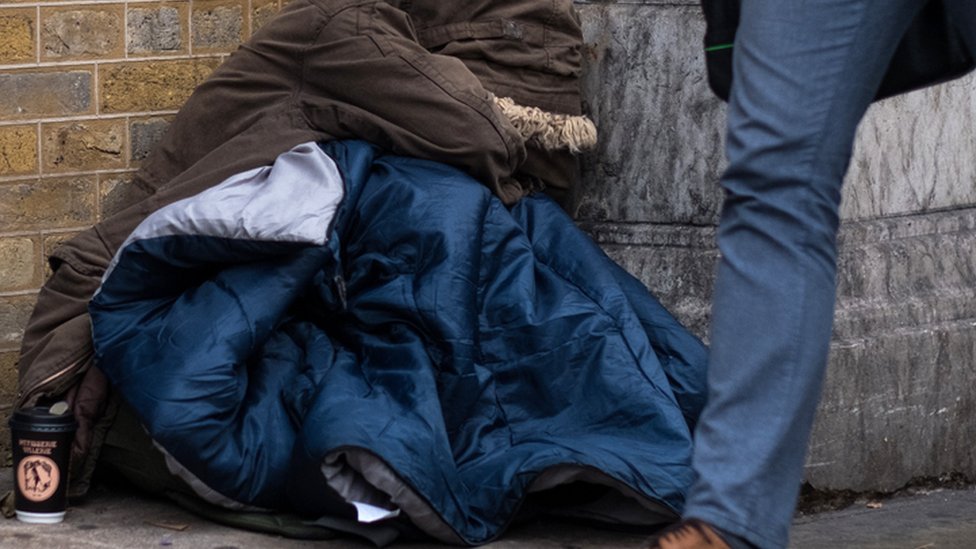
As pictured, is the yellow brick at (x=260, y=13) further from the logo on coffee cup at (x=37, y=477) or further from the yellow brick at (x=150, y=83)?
the logo on coffee cup at (x=37, y=477)

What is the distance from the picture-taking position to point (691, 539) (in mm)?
2082

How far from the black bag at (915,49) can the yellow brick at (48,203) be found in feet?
5.51

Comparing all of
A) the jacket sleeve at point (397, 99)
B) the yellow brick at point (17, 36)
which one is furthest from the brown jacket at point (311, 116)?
the yellow brick at point (17, 36)

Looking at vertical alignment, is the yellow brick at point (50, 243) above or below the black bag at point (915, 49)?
below

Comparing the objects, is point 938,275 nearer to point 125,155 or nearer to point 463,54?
point 463,54

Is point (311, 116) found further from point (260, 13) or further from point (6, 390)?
point (6, 390)

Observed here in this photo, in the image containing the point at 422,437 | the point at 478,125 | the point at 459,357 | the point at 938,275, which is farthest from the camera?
the point at 938,275

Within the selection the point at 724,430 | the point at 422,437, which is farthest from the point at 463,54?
the point at 724,430

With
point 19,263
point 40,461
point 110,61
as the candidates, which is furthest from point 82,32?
point 40,461

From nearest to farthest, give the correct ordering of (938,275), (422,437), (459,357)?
(422,437)
(459,357)
(938,275)

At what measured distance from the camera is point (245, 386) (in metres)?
3.01

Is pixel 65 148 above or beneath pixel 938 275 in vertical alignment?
above

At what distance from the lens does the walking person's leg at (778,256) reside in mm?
2104

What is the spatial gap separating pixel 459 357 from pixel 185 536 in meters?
0.59
